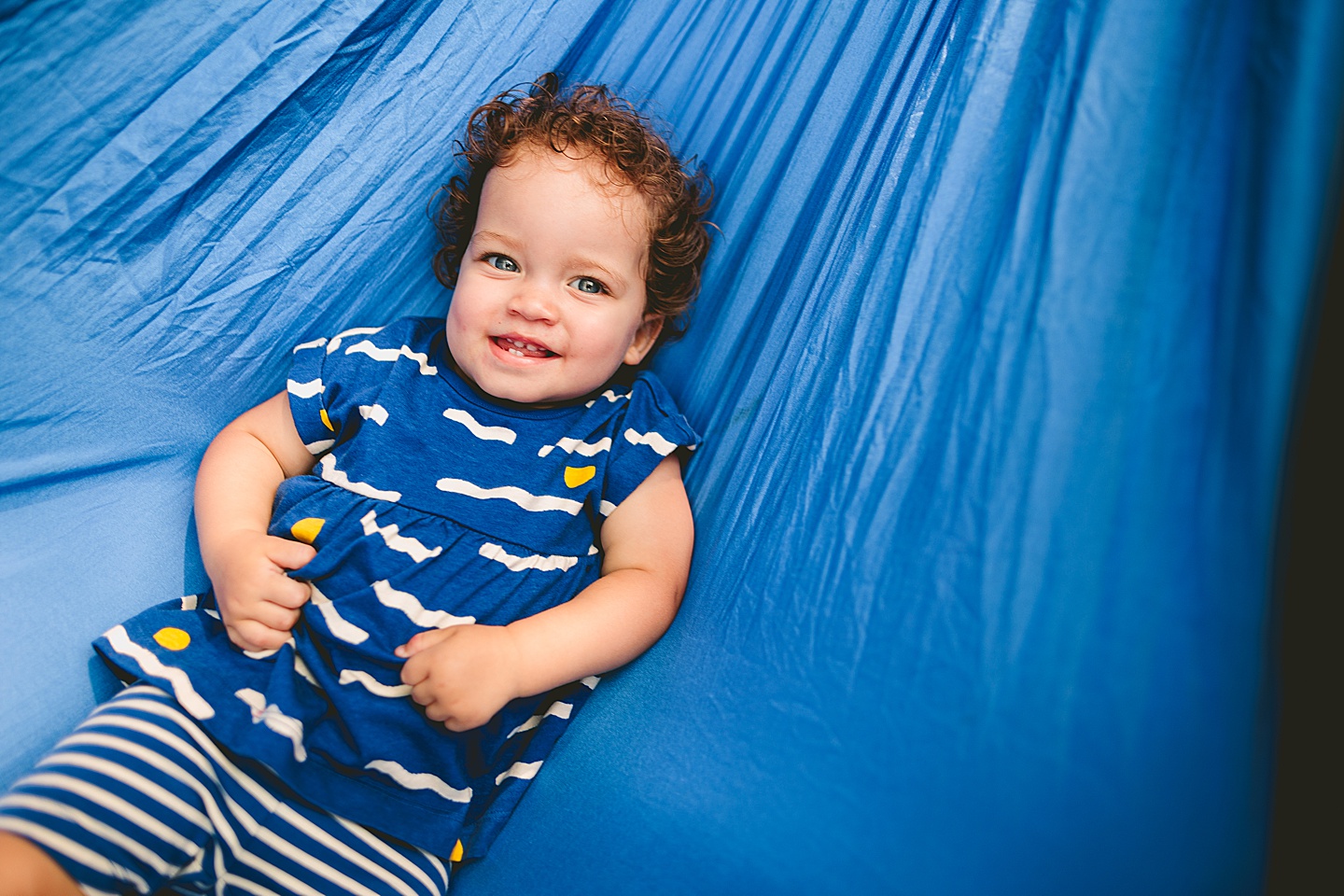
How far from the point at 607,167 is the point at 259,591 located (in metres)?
0.54

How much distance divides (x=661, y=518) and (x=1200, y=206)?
1.74 ft

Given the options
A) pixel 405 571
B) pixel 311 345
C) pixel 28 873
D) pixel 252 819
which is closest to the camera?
pixel 28 873

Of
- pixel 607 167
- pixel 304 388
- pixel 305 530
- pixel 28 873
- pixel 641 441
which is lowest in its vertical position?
pixel 28 873

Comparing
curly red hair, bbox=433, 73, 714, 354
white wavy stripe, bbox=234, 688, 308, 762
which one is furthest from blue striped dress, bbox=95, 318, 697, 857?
curly red hair, bbox=433, 73, 714, 354

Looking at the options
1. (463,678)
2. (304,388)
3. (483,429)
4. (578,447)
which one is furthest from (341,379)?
(463,678)

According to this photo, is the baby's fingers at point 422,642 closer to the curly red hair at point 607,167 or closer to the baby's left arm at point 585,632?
the baby's left arm at point 585,632

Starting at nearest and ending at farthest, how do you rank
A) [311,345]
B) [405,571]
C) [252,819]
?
[252,819] < [405,571] < [311,345]

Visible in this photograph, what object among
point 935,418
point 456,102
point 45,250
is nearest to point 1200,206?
point 935,418

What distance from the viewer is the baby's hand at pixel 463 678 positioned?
27.0 inches

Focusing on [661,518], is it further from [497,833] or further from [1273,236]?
[1273,236]

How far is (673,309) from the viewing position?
938 mm

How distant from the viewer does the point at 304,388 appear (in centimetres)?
85

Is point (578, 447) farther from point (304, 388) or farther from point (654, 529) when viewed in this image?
point (304, 388)

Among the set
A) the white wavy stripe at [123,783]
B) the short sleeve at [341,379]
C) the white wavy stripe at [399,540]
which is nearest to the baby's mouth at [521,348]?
the short sleeve at [341,379]
